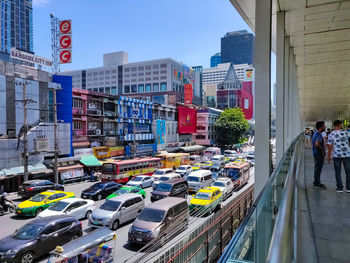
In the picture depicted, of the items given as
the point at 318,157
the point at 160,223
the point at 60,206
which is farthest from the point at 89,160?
the point at 318,157

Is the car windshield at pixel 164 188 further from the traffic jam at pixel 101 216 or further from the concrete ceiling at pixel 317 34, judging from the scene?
the concrete ceiling at pixel 317 34

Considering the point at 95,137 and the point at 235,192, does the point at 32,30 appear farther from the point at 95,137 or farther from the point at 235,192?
the point at 235,192

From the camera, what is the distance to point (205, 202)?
1220cm

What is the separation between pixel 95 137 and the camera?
25656 mm

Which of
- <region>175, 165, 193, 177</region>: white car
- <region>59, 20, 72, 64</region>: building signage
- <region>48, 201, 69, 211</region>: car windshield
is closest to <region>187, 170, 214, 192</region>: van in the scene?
<region>175, 165, 193, 177</region>: white car

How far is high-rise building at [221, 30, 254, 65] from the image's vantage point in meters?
184

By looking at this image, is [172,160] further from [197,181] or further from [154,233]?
[154,233]

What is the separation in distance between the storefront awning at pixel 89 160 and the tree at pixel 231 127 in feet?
90.5

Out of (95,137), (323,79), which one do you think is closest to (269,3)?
(323,79)

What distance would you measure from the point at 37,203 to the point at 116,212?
4.82 metres

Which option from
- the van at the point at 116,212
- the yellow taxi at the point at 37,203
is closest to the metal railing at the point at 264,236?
the van at the point at 116,212

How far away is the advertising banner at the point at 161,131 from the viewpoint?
114ft

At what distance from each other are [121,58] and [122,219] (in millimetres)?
79773

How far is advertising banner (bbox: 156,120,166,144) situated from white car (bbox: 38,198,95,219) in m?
23.0
